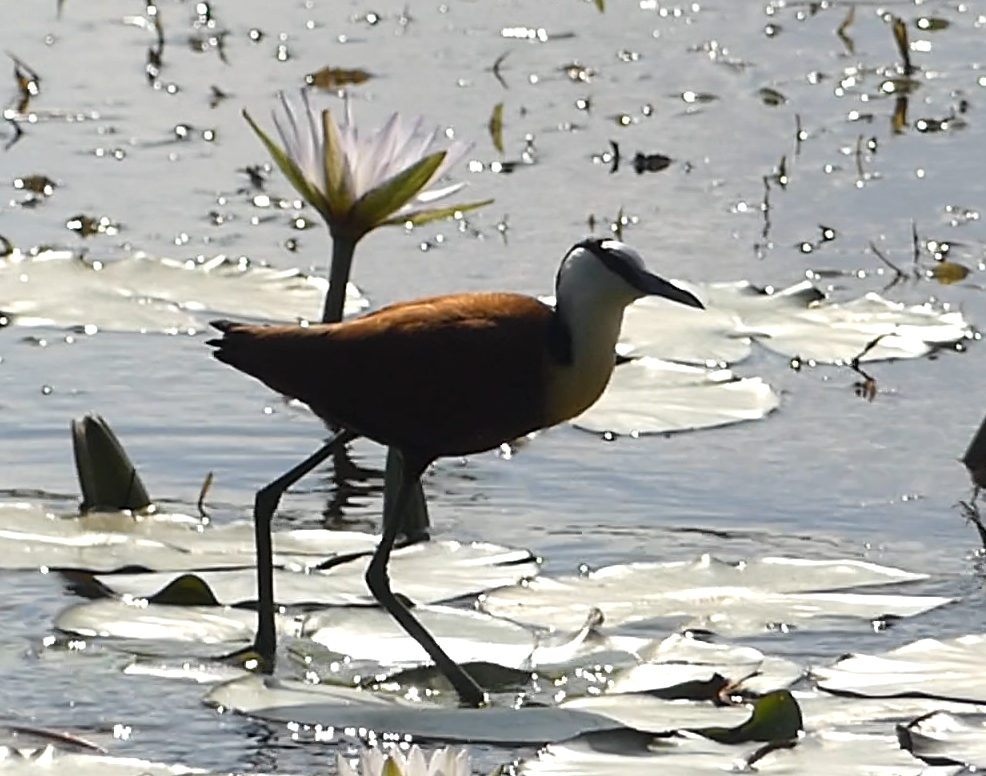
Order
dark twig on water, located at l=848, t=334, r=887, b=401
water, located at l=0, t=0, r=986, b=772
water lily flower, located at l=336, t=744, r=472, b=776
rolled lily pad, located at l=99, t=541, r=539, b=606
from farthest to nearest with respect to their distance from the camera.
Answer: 1. dark twig on water, located at l=848, t=334, r=887, b=401
2. water, located at l=0, t=0, r=986, b=772
3. rolled lily pad, located at l=99, t=541, r=539, b=606
4. water lily flower, located at l=336, t=744, r=472, b=776

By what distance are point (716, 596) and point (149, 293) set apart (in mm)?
2147

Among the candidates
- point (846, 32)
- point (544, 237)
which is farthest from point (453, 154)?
point (846, 32)

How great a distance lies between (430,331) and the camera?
13.2 feet

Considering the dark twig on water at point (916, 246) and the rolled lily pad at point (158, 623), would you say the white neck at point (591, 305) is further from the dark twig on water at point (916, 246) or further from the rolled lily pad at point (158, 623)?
the dark twig on water at point (916, 246)

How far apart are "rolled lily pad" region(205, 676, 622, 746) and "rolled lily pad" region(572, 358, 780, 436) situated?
1529 millimetres

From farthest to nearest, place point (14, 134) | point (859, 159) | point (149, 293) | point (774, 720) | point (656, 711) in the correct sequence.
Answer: point (14, 134)
point (859, 159)
point (149, 293)
point (656, 711)
point (774, 720)

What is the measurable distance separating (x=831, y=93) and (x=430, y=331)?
4.99 meters

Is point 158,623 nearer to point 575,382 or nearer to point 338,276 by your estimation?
point 575,382

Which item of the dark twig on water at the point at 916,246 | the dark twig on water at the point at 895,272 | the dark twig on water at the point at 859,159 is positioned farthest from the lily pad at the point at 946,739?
the dark twig on water at the point at 859,159

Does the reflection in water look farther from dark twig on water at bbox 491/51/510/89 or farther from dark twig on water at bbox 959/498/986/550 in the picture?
dark twig on water at bbox 491/51/510/89

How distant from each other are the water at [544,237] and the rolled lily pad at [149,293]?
0.11 meters

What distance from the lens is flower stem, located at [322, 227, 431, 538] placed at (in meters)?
4.43

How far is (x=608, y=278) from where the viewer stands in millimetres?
3922

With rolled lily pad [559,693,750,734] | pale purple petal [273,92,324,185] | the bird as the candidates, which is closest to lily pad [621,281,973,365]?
pale purple petal [273,92,324,185]
